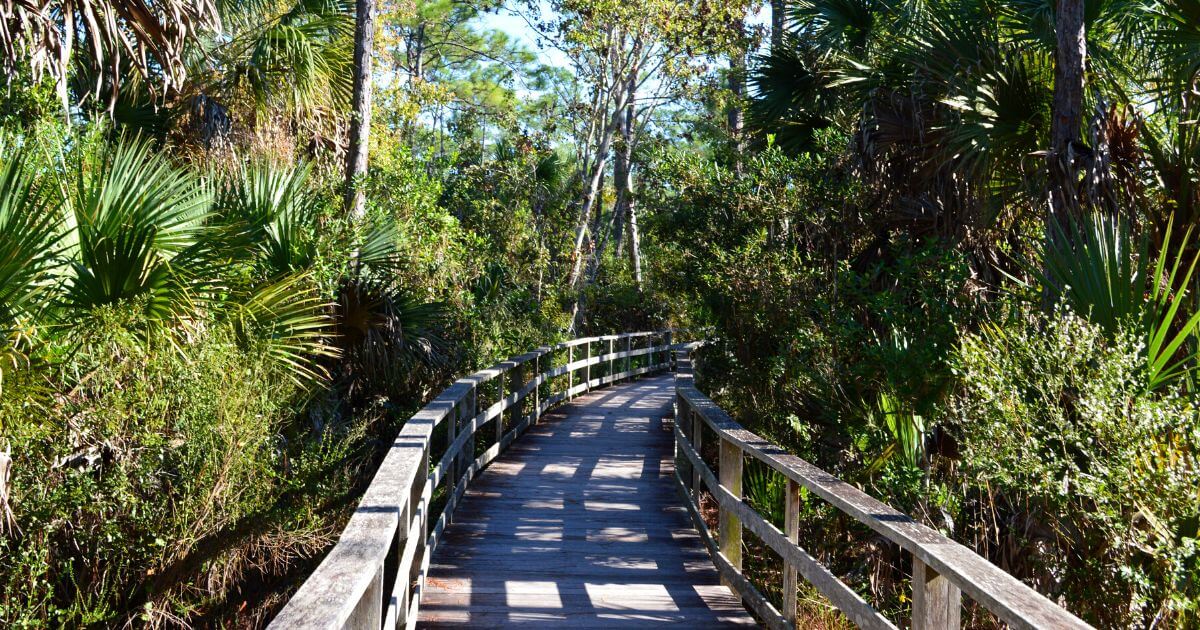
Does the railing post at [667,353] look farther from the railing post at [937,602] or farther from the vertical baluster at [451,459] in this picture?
the railing post at [937,602]

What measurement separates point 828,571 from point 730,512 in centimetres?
170

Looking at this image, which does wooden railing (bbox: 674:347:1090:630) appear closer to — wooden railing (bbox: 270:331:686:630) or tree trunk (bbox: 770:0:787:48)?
wooden railing (bbox: 270:331:686:630)

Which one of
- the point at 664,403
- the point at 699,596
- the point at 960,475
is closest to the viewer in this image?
the point at 699,596

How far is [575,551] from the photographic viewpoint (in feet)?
22.5

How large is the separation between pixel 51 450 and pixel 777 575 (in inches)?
194

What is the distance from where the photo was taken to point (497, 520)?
25.6ft

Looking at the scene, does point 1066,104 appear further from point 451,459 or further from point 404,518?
point 404,518

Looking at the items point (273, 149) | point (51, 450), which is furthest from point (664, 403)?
point (51, 450)

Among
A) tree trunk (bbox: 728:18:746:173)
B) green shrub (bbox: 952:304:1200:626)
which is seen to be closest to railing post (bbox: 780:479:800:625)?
green shrub (bbox: 952:304:1200:626)

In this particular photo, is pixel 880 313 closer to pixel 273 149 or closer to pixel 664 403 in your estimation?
pixel 273 149

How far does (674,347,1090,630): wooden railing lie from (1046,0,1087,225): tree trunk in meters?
2.97

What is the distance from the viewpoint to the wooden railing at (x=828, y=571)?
285 centimetres

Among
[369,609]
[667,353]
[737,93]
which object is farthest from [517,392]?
[667,353]

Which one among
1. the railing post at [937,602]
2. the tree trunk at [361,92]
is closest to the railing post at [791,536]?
the railing post at [937,602]
